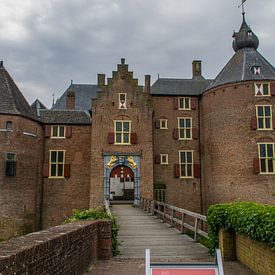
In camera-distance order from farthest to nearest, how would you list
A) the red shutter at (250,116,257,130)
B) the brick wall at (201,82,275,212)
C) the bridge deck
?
the red shutter at (250,116,257,130) < the brick wall at (201,82,275,212) < the bridge deck

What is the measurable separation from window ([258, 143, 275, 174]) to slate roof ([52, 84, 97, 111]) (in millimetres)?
14642

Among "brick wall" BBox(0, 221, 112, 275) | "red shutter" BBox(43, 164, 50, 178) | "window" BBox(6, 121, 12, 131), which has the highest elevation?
"window" BBox(6, 121, 12, 131)

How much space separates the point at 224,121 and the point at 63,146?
39.3 feet

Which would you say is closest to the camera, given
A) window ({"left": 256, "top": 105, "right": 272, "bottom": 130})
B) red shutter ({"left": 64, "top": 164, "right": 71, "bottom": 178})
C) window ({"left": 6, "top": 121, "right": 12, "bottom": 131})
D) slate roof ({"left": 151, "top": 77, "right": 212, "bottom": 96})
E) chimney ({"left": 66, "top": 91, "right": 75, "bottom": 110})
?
window ({"left": 6, "top": 121, "right": 12, "bottom": 131})

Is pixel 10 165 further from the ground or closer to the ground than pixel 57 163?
closer to the ground

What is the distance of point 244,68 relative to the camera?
2417 centimetres

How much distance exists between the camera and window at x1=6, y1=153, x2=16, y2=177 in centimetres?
2192

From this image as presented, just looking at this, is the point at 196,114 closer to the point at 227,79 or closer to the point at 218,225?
the point at 227,79

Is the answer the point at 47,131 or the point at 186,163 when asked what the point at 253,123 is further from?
the point at 47,131

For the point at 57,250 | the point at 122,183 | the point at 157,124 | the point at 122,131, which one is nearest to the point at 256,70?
the point at 157,124

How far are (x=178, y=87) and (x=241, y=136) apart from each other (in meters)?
7.01

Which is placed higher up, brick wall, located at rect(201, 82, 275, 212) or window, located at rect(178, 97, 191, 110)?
window, located at rect(178, 97, 191, 110)

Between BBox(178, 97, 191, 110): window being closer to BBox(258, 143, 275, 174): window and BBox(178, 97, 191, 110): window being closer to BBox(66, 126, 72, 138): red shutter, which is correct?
BBox(258, 143, 275, 174): window

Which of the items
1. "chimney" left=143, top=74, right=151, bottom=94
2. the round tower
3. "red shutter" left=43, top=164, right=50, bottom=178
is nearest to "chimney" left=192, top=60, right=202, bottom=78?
the round tower
